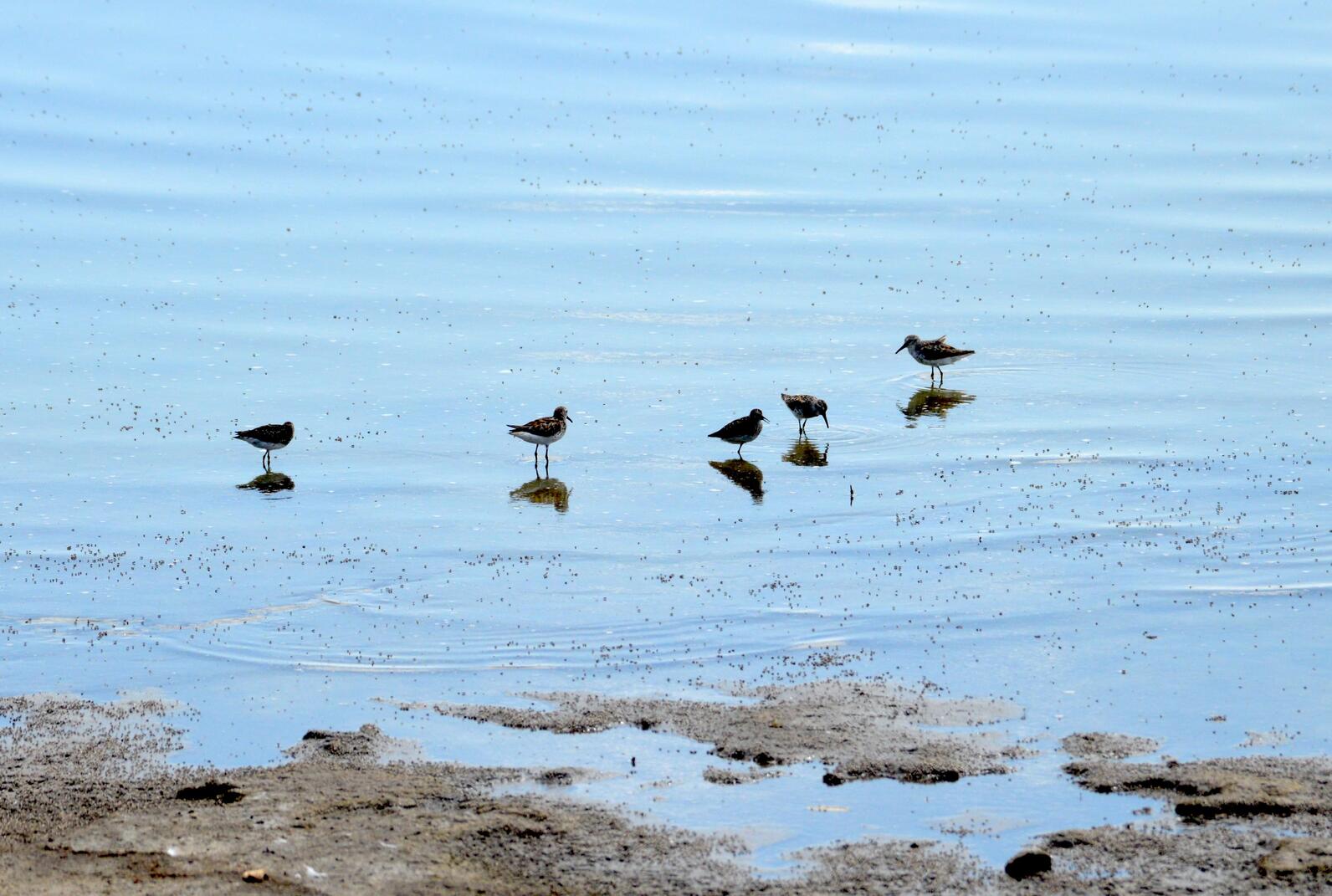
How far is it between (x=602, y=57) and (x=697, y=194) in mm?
13343

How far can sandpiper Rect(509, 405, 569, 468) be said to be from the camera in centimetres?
2306

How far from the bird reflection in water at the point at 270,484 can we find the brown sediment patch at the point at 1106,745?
11247 millimetres

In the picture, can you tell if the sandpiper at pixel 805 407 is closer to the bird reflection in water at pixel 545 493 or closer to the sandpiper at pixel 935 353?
the sandpiper at pixel 935 353

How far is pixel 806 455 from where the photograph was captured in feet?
77.5

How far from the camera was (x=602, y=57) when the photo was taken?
51.3m

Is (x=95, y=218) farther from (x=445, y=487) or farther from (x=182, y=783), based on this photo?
(x=182, y=783)

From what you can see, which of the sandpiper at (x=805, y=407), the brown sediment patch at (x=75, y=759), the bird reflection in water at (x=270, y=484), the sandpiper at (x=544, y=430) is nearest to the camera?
the brown sediment patch at (x=75, y=759)

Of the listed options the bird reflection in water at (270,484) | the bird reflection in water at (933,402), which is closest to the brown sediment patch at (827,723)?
the bird reflection in water at (270,484)

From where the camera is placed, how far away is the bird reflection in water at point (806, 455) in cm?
2314

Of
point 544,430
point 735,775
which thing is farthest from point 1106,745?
point 544,430

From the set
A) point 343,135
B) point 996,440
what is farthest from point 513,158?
point 996,440

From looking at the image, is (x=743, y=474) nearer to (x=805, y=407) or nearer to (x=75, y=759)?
(x=805, y=407)

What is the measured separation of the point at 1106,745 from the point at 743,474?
9994 mm

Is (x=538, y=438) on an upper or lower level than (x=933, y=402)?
lower
